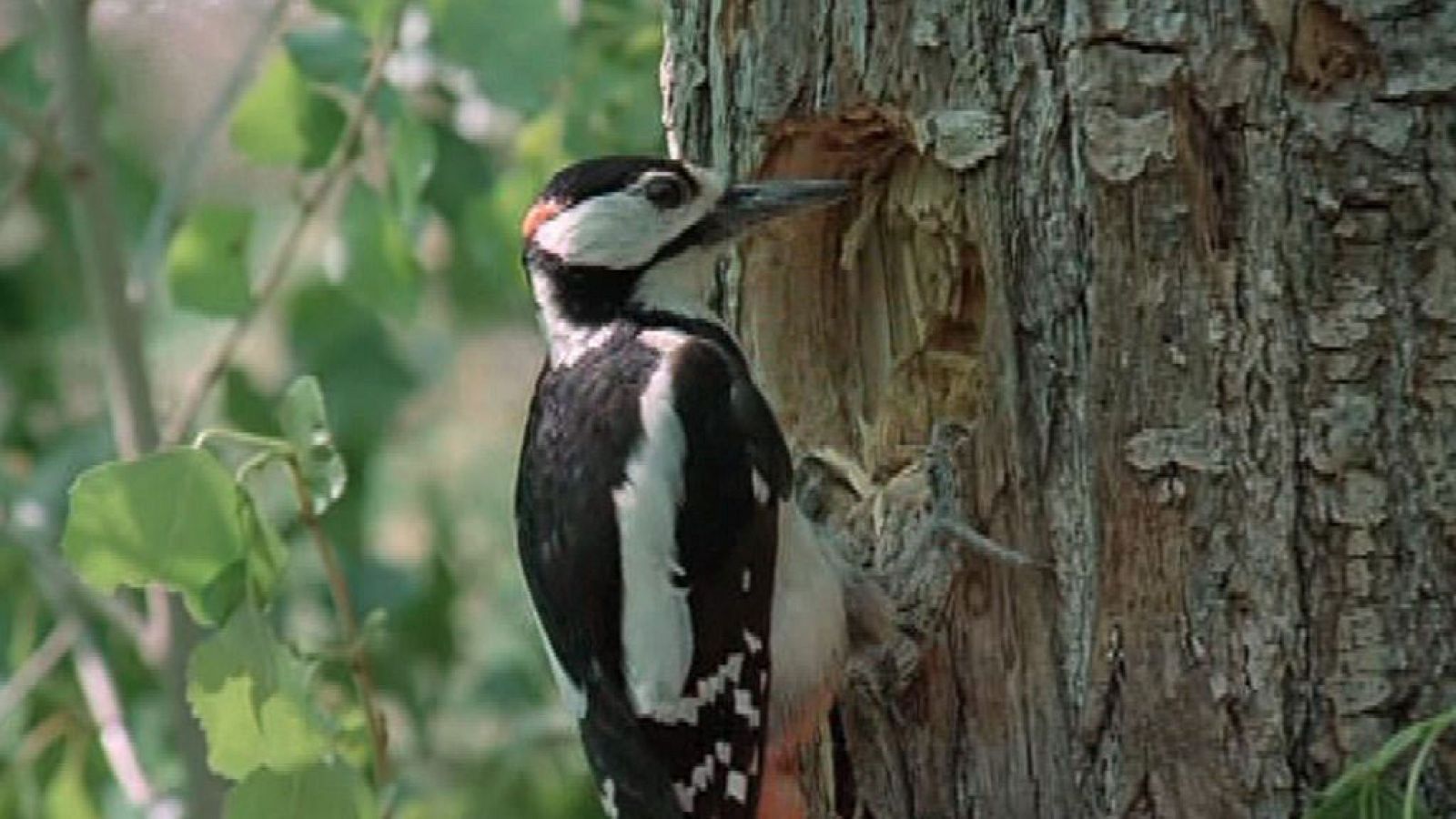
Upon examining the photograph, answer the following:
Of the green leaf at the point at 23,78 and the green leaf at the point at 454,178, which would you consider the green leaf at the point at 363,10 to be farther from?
the green leaf at the point at 23,78

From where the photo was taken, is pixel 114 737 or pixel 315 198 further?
pixel 114 737

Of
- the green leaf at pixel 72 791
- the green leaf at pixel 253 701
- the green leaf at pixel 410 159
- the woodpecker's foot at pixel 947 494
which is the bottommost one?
the green leaf at pixel 72 791

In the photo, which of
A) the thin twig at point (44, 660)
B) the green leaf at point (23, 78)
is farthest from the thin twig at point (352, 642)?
the green leaf at point (23, 78)

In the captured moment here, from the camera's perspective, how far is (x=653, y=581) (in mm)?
2764

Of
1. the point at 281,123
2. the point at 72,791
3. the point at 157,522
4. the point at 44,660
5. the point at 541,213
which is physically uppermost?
the point at 281,123

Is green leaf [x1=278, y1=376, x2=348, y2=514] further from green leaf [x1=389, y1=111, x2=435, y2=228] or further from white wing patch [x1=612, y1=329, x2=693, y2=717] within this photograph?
green leaf [x1=389, y1=111, x2=435, y2=228]

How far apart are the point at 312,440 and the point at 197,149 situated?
2.45 ft

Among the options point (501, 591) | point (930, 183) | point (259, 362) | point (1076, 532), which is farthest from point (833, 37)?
point (259, 362)

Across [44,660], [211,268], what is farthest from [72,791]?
[211,268]

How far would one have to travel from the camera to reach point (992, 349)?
262cm

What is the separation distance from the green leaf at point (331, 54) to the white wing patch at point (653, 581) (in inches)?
25.3

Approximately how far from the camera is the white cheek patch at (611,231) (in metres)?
2.93

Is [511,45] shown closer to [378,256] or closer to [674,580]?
[378,256]

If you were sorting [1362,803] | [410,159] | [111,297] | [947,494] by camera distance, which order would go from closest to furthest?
[1362,803] < [947,494] < [410,159] < [111,297]
